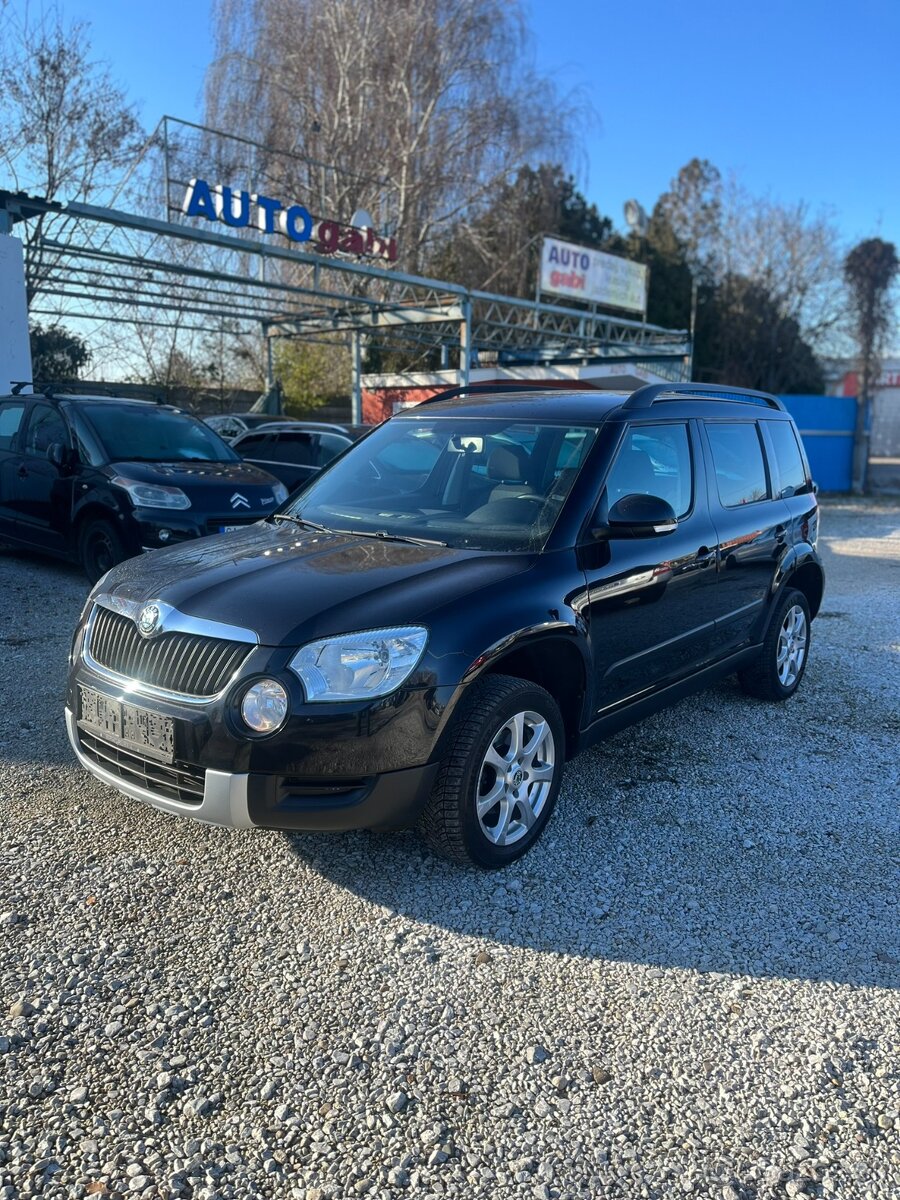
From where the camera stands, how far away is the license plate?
3.14 m

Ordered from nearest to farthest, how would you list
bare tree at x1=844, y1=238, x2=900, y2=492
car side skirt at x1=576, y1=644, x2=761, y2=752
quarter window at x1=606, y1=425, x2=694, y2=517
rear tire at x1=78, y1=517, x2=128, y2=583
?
car side skirt at x1=576, y1=644, x2=761, y2=752 < quarter window at x1=606, y1=425, x2=694, y2=517 < rear tire at x1=78, y1=517, x2=128, y2=583 < bare tree at x1=844, y1=238, x2=900, y2=492

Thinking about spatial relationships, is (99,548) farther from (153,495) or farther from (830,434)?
(830,434)

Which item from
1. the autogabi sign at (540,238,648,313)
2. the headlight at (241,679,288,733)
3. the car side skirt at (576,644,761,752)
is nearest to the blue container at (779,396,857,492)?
the autogabi sign at (540,238,648,313)

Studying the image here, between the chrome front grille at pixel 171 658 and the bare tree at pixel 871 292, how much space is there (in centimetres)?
2593

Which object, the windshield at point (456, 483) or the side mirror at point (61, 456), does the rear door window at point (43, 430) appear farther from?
the windshield at point (456, 483)

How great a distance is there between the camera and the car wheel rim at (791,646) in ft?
18.6

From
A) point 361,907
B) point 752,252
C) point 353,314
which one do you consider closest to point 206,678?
point 361,907

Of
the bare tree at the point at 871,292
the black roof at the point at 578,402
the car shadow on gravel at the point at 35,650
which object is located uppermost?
the bare tree at the point at 871,292

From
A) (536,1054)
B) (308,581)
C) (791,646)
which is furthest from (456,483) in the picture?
(791,646)

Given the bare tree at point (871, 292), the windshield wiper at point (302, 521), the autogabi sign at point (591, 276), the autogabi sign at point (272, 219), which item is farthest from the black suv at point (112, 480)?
the bare tree at point (871, 292)

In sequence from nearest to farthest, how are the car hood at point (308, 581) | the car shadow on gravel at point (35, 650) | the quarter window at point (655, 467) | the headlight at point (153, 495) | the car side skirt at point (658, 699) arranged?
the car hood at point (308, 581), the car side skirt at point (658, 699), the quarter window at point (655, 467), the car shadow on gravel at point (35, 650), the headlight at point (153, 495)

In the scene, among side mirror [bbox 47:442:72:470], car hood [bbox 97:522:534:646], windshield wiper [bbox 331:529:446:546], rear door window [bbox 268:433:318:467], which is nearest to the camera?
car hood [bbox 97:522:534:646]

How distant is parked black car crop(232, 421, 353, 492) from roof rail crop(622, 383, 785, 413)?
24.0 ft

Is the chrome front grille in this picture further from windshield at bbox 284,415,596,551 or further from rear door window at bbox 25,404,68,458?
rear door window at bbox 25,404,68,458
